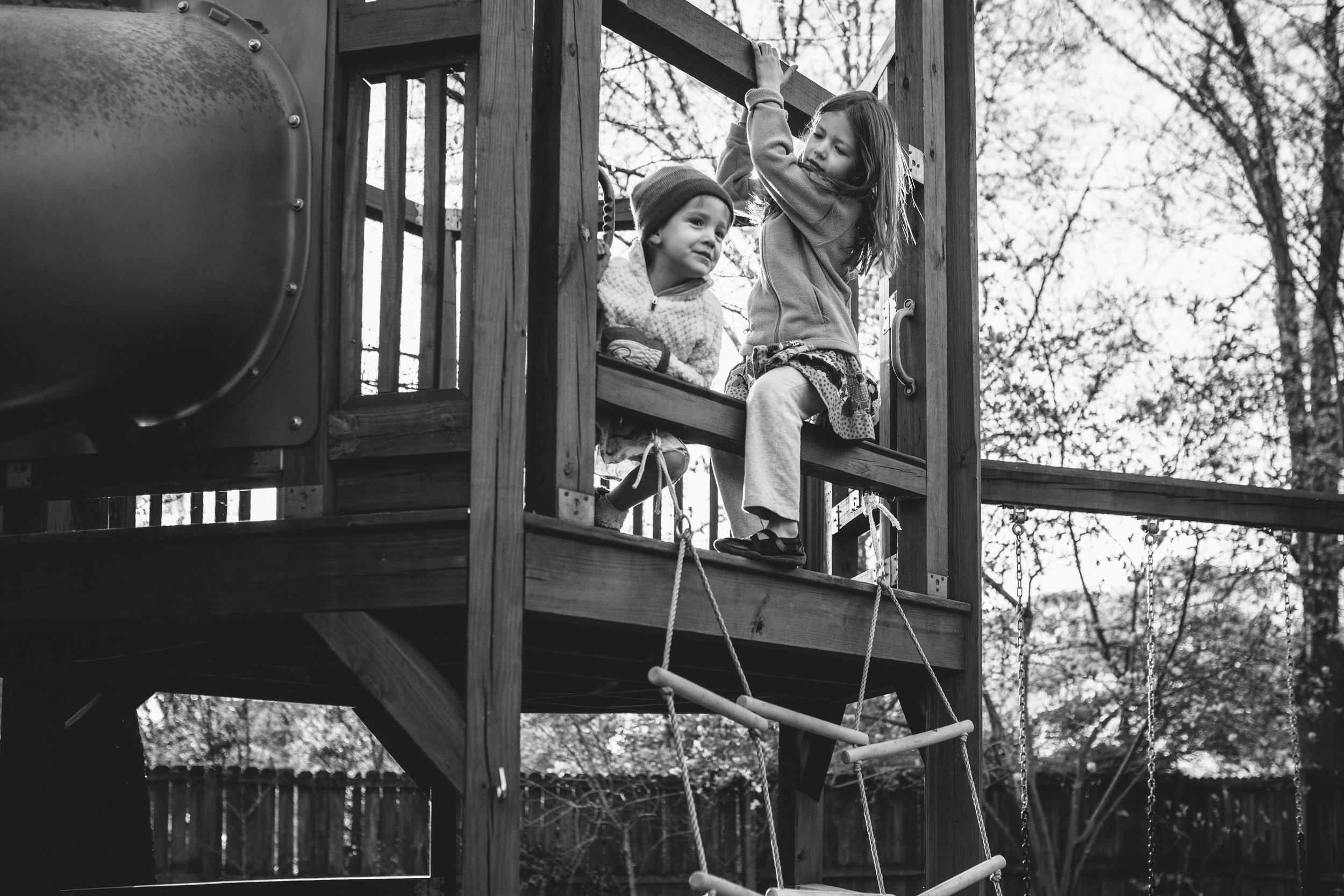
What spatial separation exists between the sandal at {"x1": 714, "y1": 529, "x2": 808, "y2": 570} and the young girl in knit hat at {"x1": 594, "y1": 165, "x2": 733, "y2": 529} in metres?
0.30

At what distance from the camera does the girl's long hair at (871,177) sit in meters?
4.27

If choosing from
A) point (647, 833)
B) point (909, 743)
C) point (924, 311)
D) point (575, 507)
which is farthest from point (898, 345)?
point (647, 833)

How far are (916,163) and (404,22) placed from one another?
2087 millimetres

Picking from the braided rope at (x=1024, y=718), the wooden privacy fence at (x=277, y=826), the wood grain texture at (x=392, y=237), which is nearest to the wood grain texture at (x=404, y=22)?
the wood grain texture at (x=392, y=237)

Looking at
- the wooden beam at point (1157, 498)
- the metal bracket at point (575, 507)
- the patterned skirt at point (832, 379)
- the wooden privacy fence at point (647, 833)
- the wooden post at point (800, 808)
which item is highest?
the patterned skirt at point (832, 379)

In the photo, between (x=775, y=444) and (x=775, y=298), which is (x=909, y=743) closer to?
(x=775, y=444)

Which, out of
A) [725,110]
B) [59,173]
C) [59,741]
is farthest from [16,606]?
[725,110]

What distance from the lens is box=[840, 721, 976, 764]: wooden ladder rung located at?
361 centimetres

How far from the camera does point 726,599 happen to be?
3.77 metres

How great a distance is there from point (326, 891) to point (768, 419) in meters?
3.31

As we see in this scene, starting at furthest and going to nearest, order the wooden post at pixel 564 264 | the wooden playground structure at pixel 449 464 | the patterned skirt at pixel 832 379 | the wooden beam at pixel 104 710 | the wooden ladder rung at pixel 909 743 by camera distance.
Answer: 1. the wooden beam at pixel 104 710
2. the patterned skirt at pixel 832 379
3. the wooden ladder rung at pixel 909 743
4. the wooden post at pixel 564 264
5. the wooden playground structure at pixel 449 464

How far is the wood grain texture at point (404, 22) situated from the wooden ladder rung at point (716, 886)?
1.90m

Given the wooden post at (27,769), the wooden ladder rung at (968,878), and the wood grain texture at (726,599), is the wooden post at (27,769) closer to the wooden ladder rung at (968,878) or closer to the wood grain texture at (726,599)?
the wood grain texture at (726,599)

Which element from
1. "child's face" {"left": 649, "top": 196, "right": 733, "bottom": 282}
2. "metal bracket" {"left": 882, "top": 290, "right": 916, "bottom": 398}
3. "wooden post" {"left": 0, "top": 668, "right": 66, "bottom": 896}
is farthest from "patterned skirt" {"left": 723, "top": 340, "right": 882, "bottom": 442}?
"wooden post" {"left": 0, "top": 668, "right": 66, "bottom": 896}
